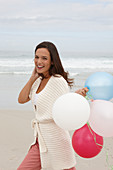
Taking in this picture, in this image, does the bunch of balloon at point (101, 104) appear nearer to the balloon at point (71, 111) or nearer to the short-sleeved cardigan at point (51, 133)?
the balloon at point (71, 111)

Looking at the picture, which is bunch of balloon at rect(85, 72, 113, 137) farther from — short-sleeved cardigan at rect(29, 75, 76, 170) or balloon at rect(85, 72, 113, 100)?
short-sleeved cardigan at rect(29, 75, 76, 170)

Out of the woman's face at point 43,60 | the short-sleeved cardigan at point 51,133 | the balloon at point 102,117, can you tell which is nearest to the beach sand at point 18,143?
the short-sleeved cardigan at point 51,133

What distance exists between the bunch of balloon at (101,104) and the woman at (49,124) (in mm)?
285

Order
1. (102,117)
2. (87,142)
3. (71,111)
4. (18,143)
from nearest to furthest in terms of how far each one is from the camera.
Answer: (71,111) < (102,117) < (87,142) < (18,143)

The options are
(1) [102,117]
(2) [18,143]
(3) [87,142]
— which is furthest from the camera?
(2) [18,143]

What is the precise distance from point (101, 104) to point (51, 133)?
543mm

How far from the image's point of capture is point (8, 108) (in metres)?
6.54

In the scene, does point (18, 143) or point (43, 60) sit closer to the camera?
point (43, 60)

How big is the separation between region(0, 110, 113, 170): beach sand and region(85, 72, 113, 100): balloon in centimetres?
168

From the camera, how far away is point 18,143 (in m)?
4.58

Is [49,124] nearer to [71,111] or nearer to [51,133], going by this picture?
[51,133]

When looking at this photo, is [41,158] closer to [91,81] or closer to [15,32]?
[91,81]

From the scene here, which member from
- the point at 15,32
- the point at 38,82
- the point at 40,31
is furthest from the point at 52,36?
the point at 38,82

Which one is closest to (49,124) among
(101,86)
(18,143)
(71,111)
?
(71,111)
